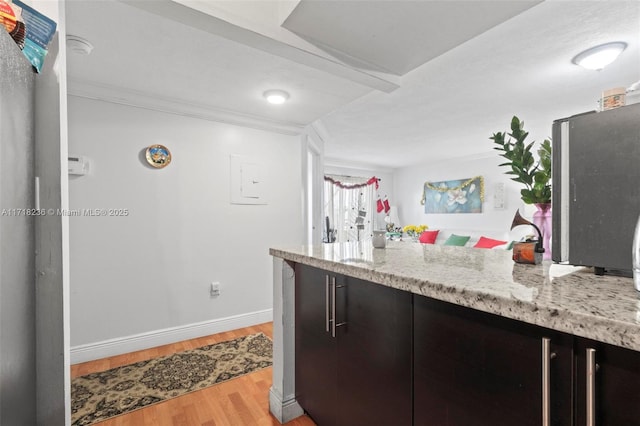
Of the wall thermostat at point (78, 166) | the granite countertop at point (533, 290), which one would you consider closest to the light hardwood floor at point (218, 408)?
the granite countertop at point (533, 290)

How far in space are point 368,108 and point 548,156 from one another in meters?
2.36

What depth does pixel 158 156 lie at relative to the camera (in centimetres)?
257

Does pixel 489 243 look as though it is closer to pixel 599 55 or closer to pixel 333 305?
pixel 599 55

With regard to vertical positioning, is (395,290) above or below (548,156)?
below

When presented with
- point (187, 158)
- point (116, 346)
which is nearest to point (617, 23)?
point (187, 158)

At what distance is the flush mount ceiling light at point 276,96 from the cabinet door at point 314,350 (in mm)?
1584

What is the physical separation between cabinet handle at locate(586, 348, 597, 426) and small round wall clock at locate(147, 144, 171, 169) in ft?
9.37

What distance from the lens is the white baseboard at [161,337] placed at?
2.29 metres

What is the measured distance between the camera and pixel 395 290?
96 cm

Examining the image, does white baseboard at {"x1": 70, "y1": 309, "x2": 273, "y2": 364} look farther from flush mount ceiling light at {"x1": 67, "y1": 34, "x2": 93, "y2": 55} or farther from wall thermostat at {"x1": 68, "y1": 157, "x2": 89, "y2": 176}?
flush mount ceiling light at {"x1": 67, "y1": 34, "x2": 93, "y2": 55}

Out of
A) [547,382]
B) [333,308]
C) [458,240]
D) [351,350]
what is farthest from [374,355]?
[458,240]

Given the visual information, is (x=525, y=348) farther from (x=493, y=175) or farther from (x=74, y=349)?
(x=493, y=175)

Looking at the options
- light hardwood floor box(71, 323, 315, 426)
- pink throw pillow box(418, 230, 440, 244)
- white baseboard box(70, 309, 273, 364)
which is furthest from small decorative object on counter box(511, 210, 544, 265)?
pink throw pillow box(418, 230, 440, 244)

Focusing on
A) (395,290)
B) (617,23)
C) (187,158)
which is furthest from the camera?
(187,158)
